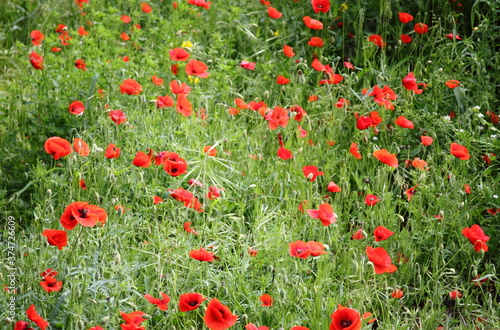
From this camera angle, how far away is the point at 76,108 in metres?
3.13

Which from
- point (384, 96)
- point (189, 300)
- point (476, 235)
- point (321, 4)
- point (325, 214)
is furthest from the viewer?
point (321, 4)

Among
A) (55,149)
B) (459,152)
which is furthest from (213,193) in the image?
(459,152)

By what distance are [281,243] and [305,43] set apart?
80.4 inches

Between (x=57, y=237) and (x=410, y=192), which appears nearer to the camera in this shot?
(x=57, y=237)

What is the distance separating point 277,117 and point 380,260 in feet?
3.32

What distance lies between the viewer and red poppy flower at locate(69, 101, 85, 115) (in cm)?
312

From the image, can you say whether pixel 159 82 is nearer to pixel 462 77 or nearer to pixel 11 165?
pixel 11 165

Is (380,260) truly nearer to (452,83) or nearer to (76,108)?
(452,83)

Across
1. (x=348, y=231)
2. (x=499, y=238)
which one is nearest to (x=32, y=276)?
(x=348, y=231)

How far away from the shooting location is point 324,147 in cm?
331

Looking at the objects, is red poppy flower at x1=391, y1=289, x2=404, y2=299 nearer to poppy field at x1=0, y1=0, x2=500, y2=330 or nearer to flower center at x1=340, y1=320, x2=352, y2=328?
poppy field at x1=0, y1=0, x2=500, y2=330

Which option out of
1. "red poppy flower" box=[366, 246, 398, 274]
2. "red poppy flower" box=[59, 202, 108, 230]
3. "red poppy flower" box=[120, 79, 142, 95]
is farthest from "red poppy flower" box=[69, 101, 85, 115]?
"red poppy flower" box=[366, 246, 398, 274]

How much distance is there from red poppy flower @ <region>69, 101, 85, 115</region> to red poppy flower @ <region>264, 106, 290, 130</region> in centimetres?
86

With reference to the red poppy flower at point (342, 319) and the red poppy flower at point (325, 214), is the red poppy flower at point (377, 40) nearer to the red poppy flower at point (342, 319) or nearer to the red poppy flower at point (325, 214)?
the red poppy flower at point (325, 214)
